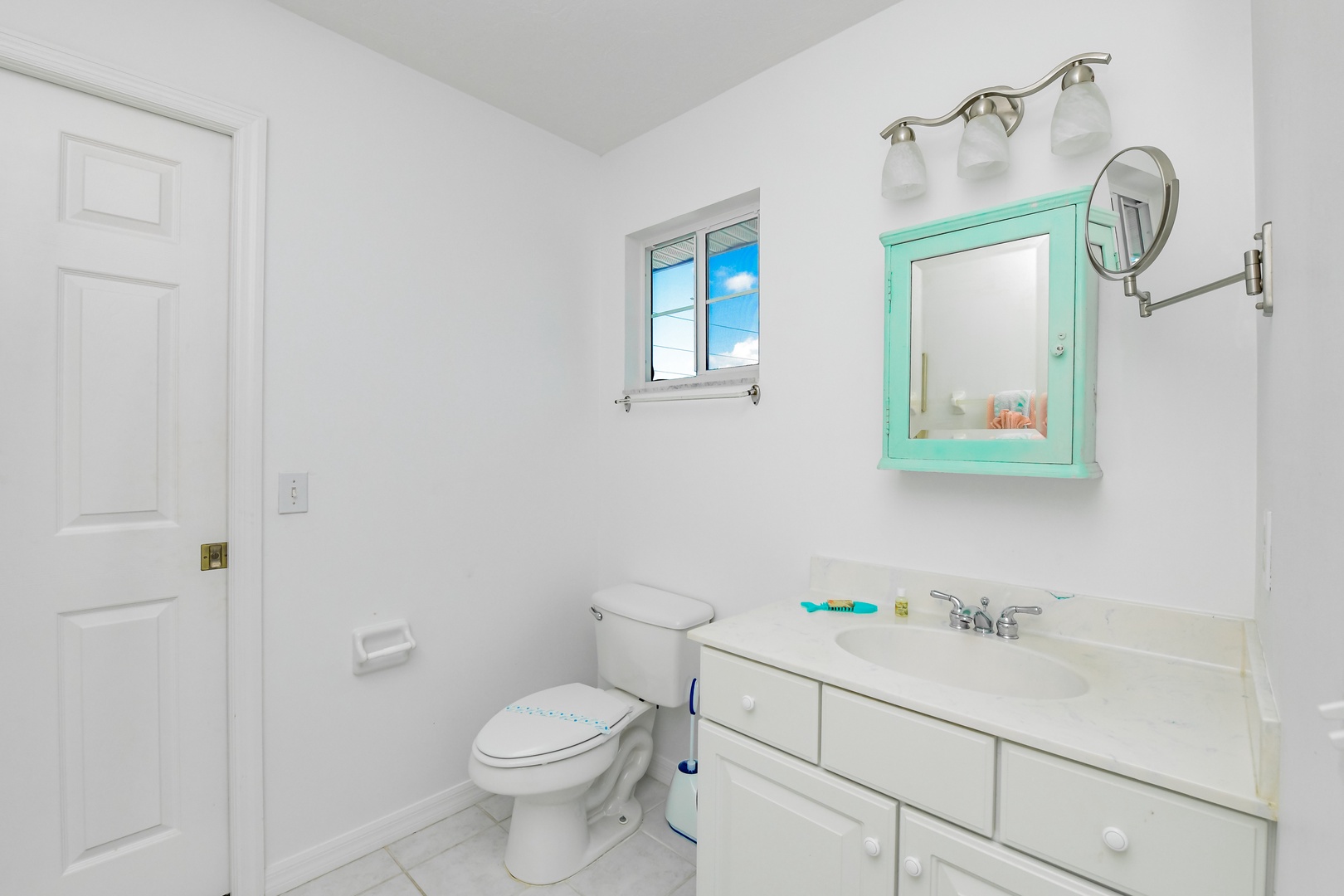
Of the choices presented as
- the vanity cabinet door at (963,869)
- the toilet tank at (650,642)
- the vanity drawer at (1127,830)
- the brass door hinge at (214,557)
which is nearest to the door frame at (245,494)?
the brass door hinge at (214,557)

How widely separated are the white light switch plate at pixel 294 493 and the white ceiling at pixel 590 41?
1.29 m

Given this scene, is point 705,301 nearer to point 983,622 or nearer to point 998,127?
point 998,127

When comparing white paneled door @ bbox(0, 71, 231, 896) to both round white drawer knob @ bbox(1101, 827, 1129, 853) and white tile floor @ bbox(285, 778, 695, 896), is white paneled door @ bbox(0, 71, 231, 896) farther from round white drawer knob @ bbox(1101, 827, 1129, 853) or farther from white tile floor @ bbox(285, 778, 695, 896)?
round white drawer knob @ bbox(1101, 827, 1129, 853)

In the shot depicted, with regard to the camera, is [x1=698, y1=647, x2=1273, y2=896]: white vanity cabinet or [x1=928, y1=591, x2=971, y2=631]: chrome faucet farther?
[x1=928, y1=591, x2=971, y2=631]: chrome faucet

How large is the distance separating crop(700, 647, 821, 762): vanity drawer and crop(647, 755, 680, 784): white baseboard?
0.96 m

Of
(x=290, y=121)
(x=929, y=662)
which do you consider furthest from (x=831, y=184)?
(x=290, y=121)

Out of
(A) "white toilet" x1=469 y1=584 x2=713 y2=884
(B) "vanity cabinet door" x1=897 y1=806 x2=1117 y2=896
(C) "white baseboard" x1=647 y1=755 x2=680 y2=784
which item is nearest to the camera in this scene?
→ (B) "vanity cabinet door" x1=897 y1=806 x2=1117 y2=896

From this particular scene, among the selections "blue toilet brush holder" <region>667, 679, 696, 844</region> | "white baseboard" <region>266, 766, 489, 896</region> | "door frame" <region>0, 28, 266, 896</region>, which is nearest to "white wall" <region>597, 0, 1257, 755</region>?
"blue toilet brush holder" <region>667, 679, 696, 844</region>

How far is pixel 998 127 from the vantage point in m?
1.41

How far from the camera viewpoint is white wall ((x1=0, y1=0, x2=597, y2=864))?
1661 mm

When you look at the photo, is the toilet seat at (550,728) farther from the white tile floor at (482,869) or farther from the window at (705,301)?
the window at (705,301)

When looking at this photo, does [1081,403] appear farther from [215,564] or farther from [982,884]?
[215,564]

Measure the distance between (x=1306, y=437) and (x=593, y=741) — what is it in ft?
5.29

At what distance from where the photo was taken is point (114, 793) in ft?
4.84
